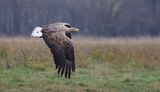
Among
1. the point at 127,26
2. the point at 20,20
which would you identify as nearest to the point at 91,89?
the point at 20,20

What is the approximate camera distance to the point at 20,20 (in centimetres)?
3127

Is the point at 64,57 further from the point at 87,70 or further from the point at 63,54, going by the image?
the point at 87,70

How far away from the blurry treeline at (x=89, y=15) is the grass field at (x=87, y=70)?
14891 millimetres

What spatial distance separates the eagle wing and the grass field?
1.40m

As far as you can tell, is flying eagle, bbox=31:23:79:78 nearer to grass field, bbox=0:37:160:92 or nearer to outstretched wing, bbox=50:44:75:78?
outstretched wing, bbox=50:44:75:78

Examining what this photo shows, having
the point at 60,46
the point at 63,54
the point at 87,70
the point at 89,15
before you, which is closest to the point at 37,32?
the point at 60,46

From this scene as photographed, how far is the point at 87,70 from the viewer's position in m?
12.3

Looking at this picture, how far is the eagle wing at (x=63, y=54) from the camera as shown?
8.05 m

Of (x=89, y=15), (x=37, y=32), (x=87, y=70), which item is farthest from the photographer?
(x=89, y=15)

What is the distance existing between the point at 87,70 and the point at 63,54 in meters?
4.24

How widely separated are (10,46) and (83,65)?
235cm

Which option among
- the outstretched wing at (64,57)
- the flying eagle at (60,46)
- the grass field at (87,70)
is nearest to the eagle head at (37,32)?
the flying eagle at (60,46)

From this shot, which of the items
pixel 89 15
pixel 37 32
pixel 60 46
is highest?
pixel 37 32

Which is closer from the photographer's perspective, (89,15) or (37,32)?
(37,32)
